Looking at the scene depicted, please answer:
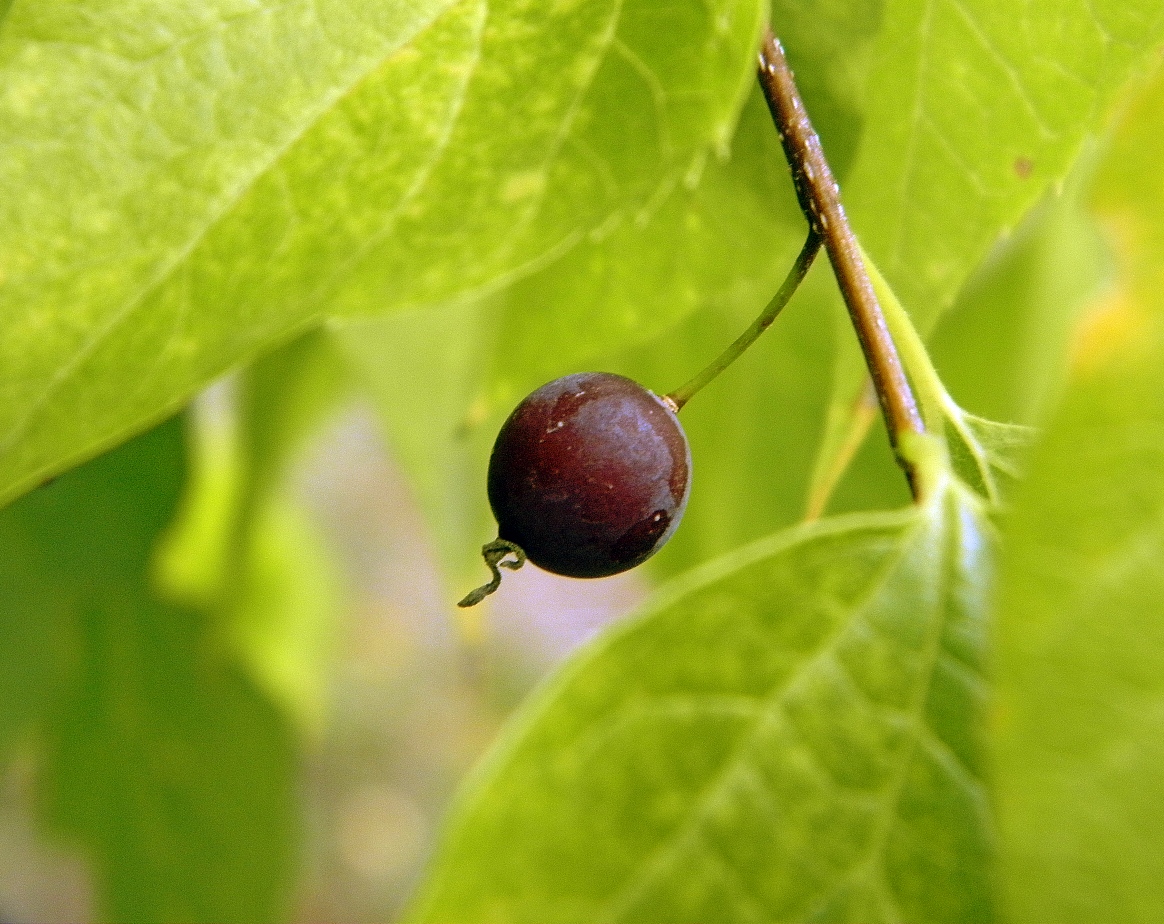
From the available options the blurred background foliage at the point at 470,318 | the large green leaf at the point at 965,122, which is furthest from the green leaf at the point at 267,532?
the large green leaf at the point at 965,122

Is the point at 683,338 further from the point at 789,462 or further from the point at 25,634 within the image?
the point at 25,634

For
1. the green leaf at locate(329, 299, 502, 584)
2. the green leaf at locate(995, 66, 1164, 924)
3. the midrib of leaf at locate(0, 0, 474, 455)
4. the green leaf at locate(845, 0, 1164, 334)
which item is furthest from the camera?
the green leaf at locate(329, 299, 502, 584)

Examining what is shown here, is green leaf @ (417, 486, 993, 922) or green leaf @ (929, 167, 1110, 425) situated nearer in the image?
green leaf @ (417, 486, 993, 922)

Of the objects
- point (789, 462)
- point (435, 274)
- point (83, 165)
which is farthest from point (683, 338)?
point (83, 165)

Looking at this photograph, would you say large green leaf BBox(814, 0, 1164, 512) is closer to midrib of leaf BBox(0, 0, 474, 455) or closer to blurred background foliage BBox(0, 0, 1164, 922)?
blurred background foliage BBox(0, 0, 1164, 922)

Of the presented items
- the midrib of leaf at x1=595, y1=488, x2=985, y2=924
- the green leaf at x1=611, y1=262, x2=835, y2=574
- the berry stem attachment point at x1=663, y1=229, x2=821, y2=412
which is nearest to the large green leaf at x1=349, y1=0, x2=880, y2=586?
the green leaf at x1=611, y1=262, x2=835, y2=574

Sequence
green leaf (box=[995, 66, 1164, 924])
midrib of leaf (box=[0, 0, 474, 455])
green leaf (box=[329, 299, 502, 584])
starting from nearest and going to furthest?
green leaf (box=[995, 66, 1164, 924]), midrib of leaf (box=[0, 0, 474, 455]), green leaf (box=[329, 299, 502, 584])

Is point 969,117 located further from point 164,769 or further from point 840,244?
point 164,769
